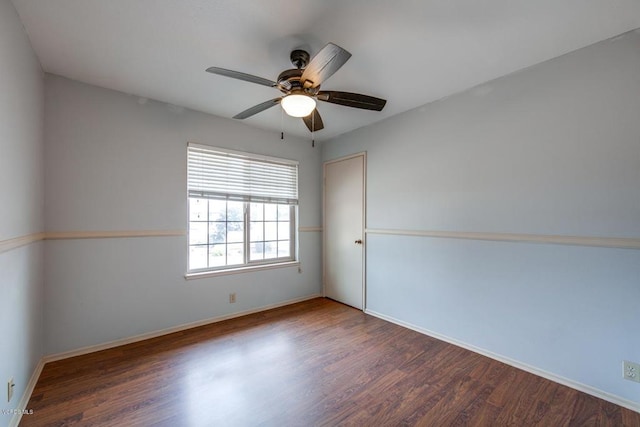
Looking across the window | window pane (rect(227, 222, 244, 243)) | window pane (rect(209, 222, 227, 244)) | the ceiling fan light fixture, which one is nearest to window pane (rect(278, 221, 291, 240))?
the window

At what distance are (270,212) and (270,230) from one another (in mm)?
254

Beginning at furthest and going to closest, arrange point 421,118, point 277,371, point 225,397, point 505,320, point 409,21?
1. point 421,118
2. point 505,320
3. point 277,371
4. point 225,397
5. point 409,21

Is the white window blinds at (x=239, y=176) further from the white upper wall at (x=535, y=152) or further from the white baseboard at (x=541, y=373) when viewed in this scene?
the white baseboard at (x=541, y=373)

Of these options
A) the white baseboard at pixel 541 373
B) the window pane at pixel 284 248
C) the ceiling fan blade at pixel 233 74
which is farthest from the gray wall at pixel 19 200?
the white baseboard at pixel 541 373

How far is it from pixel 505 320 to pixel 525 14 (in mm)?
2257

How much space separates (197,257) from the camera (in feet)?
10.2

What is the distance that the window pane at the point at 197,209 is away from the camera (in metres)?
3.04

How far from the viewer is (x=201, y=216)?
10.2ft

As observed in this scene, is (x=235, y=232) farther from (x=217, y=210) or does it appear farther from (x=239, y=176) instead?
(x=239, y=176)

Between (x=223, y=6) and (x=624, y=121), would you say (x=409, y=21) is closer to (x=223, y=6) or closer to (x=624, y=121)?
(x=223, y=6)

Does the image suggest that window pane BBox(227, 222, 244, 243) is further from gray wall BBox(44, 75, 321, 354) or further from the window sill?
gray wall BBox(44, 75, 321, 354)

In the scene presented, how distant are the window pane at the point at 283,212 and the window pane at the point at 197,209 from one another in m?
1.04

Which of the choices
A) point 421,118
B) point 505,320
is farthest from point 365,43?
point 505,320

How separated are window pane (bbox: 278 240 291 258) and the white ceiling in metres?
2.12
